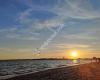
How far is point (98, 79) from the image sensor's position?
24969mm

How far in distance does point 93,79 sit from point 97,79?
1.72ft

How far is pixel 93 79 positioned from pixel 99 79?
0.72m

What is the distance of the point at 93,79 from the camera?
24969mm

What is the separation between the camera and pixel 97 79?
2506 centimetres

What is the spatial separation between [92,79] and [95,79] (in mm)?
444

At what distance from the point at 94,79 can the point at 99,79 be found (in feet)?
1.98

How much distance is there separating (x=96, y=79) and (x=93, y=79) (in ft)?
1.37

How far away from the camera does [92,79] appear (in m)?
24.9

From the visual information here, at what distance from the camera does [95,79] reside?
989 inches

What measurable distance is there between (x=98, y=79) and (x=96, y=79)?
0.83 feet

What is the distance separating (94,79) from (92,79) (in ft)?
0.96

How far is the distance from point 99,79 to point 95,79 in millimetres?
500

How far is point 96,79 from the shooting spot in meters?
25.1

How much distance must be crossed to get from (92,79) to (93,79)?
134mm
